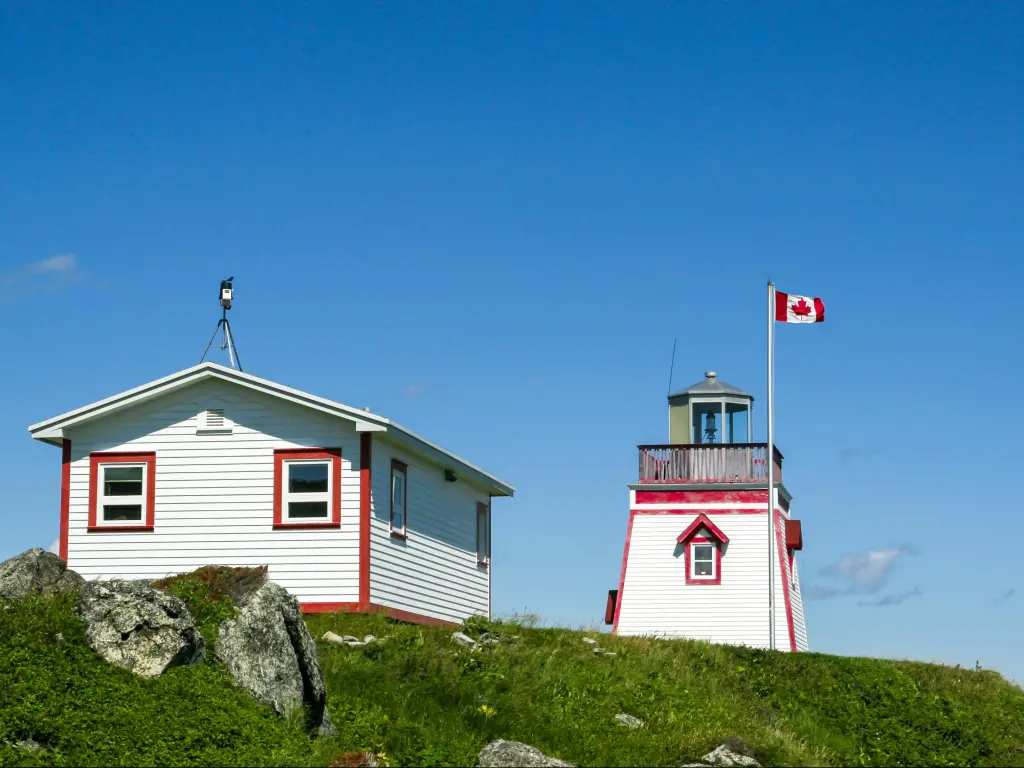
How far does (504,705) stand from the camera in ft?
65.1

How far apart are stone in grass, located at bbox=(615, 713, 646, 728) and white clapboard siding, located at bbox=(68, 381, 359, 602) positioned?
925cm

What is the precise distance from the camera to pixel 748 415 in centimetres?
4153

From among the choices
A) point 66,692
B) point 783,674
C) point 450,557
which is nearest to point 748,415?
point 450,557

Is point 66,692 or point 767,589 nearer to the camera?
point 66,692

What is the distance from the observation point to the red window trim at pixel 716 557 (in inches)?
1528

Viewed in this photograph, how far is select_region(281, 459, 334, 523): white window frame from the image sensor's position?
93.0ft

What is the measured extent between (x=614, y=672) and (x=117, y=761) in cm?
968

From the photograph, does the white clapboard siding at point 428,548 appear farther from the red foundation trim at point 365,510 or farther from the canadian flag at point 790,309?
the canadian flag at point 790,309

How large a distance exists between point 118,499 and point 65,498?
1110 mm

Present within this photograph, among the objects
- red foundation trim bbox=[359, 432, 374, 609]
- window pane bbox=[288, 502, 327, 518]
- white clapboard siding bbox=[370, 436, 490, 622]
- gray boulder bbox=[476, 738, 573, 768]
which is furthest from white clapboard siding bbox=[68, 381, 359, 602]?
gray boulder bbox=[476, 738, 573, 768]

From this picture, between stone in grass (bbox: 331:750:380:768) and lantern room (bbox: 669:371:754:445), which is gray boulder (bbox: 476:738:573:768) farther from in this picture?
lantern room (bbox: 669:371:754:445)

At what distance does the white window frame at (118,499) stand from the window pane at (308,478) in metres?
3.03

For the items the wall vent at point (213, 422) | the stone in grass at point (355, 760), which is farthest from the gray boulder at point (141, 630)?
the wall vent at point (213, 422)

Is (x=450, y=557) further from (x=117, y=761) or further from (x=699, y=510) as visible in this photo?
(x=117, y=761)
